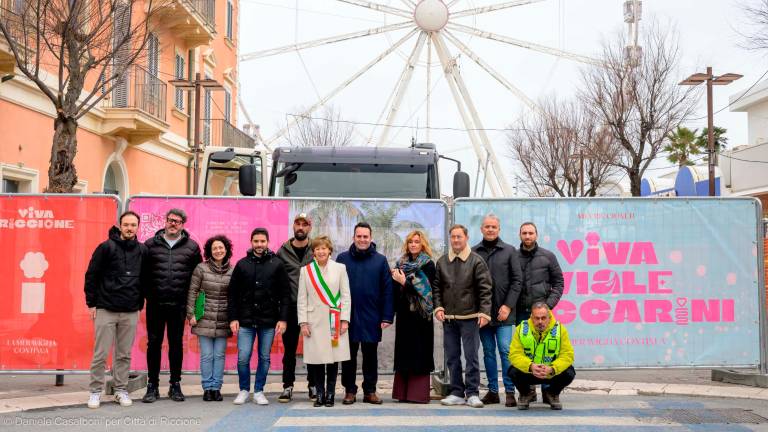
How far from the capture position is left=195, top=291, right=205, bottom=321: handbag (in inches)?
354

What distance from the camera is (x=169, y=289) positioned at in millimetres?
8930

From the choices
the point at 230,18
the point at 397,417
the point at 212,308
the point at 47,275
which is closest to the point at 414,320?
the point at 397,417

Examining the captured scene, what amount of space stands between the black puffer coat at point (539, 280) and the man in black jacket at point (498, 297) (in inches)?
5.8

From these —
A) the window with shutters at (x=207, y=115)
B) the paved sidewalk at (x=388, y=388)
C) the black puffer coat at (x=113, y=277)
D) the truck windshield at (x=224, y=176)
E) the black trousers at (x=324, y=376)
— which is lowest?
the paved sidewalk at (x=388, y=388)

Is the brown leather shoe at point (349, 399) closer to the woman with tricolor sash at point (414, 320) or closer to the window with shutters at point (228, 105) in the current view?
the woman with tricolor sash at point (414, 320)

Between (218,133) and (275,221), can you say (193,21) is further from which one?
(275,221)

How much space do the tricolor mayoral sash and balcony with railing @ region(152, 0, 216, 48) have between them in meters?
16.1

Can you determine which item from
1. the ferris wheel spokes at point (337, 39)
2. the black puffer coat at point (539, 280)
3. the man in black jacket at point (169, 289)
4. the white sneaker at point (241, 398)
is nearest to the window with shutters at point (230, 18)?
the ferris wheel spokes at point (337, 39)

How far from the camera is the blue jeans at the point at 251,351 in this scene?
29.3 feet

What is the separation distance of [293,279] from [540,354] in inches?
103

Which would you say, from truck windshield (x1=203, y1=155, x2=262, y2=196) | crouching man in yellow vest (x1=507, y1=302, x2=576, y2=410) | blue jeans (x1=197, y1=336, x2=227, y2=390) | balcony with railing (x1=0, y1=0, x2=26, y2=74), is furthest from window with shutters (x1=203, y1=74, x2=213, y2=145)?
crouching man in yellow vest (x1=507, y1=302, x2=576, y2=410)

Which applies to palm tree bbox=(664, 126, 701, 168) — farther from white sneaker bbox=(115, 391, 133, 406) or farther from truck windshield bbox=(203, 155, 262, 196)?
white sneaker bbox=(115, 391, 133, 406)

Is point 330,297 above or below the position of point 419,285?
below

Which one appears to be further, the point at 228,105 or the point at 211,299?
the point at 228,105
